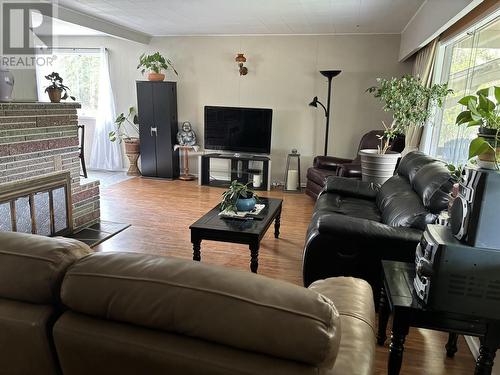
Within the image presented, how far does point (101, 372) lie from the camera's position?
847mm

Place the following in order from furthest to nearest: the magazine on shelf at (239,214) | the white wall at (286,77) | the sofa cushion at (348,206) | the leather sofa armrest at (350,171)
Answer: the white wall at (286,77), the leather sofa armrest at (350,171), the sofa cushion at (348,206), the magazine on shelf at (239,214)

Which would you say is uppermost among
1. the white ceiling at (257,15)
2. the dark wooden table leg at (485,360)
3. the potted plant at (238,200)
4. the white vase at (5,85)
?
the white ceiling at (257,15)

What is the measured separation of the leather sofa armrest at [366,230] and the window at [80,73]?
5789mm

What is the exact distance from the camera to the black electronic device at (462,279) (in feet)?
4.49

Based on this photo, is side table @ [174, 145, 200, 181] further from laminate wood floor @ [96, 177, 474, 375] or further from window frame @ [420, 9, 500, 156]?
window frame @ [420, 9, 500, 156]

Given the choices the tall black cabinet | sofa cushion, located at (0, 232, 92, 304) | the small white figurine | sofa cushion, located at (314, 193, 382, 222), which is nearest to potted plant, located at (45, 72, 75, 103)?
the tall black cabinet

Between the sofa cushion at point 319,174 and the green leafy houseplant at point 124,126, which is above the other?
the green leafy houseplant at point 124,126

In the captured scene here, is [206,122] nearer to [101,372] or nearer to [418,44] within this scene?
[418,44]

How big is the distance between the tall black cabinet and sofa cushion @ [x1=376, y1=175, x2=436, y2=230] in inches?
146

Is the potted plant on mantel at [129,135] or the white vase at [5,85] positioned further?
the potted plant on mantel at [129,135]

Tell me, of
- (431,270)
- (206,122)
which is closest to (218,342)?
(431,270)

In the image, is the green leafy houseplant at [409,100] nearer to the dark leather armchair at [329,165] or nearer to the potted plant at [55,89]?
the dark leather armchair at [329,165]

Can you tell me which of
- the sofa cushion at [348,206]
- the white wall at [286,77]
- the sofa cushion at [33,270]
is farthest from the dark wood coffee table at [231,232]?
the white wall at [286,77]

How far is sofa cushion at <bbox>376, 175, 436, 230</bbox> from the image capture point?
85.7 inches
